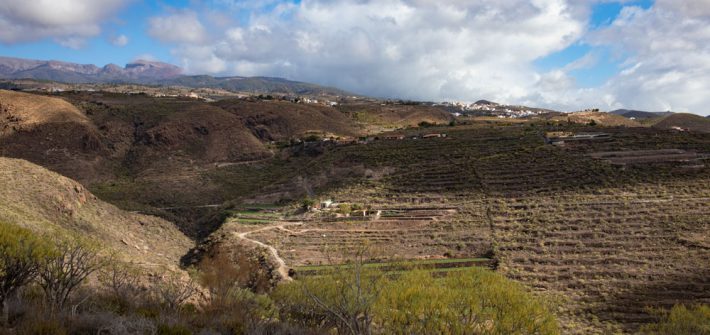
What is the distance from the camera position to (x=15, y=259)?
15.6m

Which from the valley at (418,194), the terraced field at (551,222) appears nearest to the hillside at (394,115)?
the valley at (418,194)

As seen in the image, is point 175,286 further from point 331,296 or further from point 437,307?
point 437,307

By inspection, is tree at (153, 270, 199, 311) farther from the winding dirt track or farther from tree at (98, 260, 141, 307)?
the winding dirt track

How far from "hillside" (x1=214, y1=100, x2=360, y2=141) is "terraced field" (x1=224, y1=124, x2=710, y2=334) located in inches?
1272

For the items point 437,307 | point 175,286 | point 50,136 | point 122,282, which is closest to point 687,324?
point 437,307

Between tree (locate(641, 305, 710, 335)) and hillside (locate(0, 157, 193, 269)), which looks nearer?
tree (locate(641, 305, 710, 335))

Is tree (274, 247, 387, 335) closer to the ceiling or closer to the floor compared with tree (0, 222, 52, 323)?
closer to the floor

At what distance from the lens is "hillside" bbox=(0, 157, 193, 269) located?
1244 inches

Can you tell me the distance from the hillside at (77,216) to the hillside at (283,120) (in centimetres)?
5185

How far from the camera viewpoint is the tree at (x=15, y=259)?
1537 centimetres

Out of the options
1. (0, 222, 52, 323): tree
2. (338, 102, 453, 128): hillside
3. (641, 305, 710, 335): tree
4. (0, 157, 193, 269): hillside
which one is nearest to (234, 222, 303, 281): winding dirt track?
(0, 157, 193, 269): hillside

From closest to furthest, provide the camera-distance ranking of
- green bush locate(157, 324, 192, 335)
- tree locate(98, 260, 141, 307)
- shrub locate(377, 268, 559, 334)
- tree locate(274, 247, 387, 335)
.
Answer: green bush locate(157, 324, 192, 335) → shrub locate(377, 268, 559, 334) → tree locate(274, 247, 387, 335) → tree locate(98, 260, 141, 307)

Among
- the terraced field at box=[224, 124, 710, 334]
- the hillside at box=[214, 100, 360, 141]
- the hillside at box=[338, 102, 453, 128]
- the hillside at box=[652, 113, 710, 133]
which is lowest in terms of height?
the terraced field at box=[224, 124, 710, 334]

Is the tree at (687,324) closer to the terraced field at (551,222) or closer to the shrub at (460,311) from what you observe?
the terraced field at (551,222)
